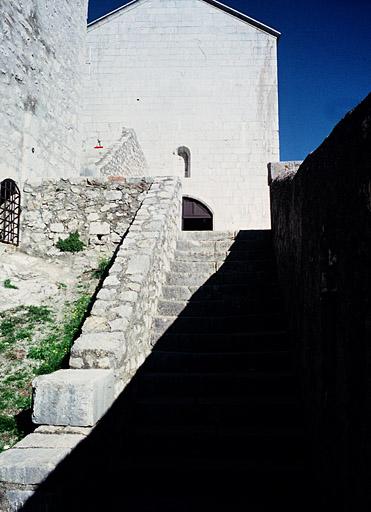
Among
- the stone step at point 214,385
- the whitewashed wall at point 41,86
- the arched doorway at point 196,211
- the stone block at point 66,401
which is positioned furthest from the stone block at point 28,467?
the arched doorway at point 196,211

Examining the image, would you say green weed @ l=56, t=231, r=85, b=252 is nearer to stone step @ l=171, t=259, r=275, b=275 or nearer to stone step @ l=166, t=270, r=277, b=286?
stone step @ l=171, t=259, r=275, b=275

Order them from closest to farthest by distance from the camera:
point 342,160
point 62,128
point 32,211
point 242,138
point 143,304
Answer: point 342,160 → point 143,304 → point 32,211 → point 62,128 → point 242,138

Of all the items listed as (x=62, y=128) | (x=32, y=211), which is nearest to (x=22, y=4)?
(x=62, y=128)

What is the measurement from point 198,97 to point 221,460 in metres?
12.8

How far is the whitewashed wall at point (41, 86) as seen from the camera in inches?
299

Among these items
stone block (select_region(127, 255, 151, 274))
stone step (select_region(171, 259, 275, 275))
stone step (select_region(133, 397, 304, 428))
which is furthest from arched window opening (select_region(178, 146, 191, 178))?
stone step (select_region(133, 397, 304, 428))

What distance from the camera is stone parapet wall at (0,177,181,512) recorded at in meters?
2.34

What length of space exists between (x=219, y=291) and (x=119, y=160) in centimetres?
636

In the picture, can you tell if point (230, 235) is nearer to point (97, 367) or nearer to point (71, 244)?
point (71, 244)

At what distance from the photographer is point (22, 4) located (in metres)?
8.09

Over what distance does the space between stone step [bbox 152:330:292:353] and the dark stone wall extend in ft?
3.27

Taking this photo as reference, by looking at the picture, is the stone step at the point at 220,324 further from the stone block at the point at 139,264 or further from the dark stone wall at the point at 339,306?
the dark stone wall at the point at 339,306

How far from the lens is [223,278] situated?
5609 mm

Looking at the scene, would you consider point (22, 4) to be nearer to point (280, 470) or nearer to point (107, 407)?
point (107, 407)
